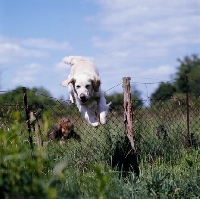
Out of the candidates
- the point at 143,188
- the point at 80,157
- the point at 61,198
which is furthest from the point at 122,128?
the point at 61,198

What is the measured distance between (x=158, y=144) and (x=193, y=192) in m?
2.19

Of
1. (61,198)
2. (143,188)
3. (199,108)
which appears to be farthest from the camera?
(199,108)

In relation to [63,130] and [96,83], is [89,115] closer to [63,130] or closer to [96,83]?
[96,83]

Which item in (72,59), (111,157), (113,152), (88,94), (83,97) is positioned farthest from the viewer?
(72,59)

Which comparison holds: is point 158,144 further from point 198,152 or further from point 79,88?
point 79,88

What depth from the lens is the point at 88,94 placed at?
7.48 m

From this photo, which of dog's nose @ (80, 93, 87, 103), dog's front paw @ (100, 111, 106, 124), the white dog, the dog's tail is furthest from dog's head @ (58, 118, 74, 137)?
dog's front paw @ (100, 111, 106, 124)

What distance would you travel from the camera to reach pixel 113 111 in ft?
25.0

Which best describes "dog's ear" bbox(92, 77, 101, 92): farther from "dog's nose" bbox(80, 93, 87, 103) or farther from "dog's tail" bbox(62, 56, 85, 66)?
"dog's tail" bbox(62, 56, 85, 66)

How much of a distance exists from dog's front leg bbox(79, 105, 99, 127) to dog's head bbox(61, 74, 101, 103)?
134 mm

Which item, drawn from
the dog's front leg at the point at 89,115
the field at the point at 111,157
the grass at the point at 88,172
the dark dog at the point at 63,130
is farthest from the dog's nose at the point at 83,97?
the dark dog at the point at 63,130

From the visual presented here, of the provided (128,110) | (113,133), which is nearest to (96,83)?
(113,133)

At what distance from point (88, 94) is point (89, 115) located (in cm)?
33

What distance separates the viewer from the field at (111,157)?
4159 mm
